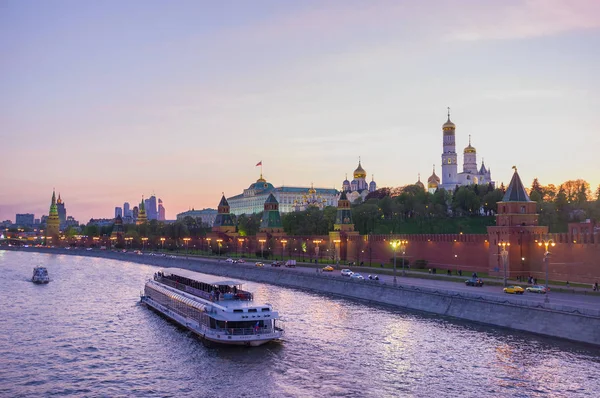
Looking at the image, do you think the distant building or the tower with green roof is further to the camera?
the distant building

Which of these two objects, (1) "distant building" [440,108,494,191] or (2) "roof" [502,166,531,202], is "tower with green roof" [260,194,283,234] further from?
(1) "distant building" [440,108,494,191]

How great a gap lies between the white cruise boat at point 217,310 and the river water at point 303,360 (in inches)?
34.6

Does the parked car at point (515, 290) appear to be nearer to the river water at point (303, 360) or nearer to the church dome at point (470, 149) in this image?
the river water at point (303, 360)

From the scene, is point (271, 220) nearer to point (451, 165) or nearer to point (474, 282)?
point (474, 282)

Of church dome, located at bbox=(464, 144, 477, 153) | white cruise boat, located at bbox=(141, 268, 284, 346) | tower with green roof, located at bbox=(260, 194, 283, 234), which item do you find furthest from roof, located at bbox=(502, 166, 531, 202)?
church dome, located at bbox=(464, 144, 477, 153)

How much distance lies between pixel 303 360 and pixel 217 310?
327 inches

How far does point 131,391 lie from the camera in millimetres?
31562

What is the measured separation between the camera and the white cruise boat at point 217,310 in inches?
1587

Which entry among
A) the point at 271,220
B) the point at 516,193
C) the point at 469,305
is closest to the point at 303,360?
the point at 469,305

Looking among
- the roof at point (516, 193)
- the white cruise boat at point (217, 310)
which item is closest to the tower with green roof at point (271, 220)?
the roof at point (516, 193)

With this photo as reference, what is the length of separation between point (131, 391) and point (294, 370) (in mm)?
8544

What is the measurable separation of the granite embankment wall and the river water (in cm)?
104

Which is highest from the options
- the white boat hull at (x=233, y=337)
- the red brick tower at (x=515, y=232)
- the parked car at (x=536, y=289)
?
the red brick tower at (x=515, y=232)

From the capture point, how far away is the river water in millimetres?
31281
